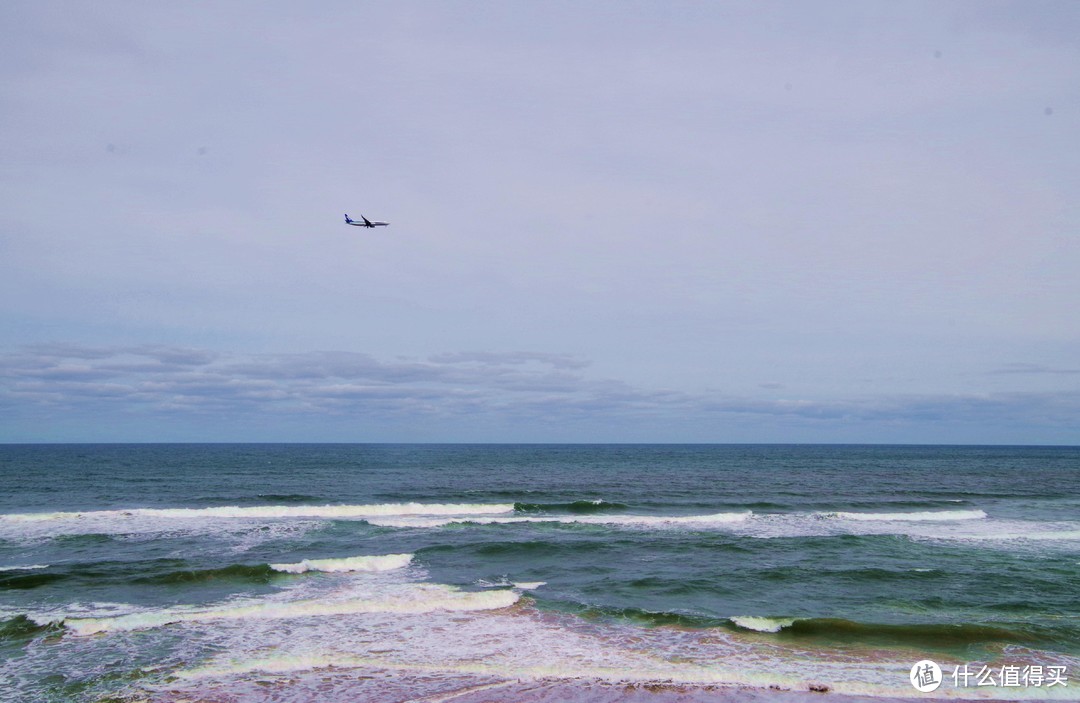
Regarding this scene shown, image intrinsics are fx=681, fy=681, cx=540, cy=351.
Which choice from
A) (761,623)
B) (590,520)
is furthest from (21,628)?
(590,520)

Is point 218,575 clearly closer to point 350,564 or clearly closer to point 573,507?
point 350,564

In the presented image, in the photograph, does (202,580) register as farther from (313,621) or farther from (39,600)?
(313,621)

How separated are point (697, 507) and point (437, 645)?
2529 centimetres

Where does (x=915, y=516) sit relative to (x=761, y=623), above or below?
below

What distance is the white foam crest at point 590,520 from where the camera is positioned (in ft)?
103

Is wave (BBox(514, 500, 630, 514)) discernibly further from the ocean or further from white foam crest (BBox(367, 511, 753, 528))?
white foam crest (BBox(367, 511, 753, 528))

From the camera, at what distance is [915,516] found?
3522 cm

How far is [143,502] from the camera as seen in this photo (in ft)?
128

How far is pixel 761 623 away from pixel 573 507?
829 inches
